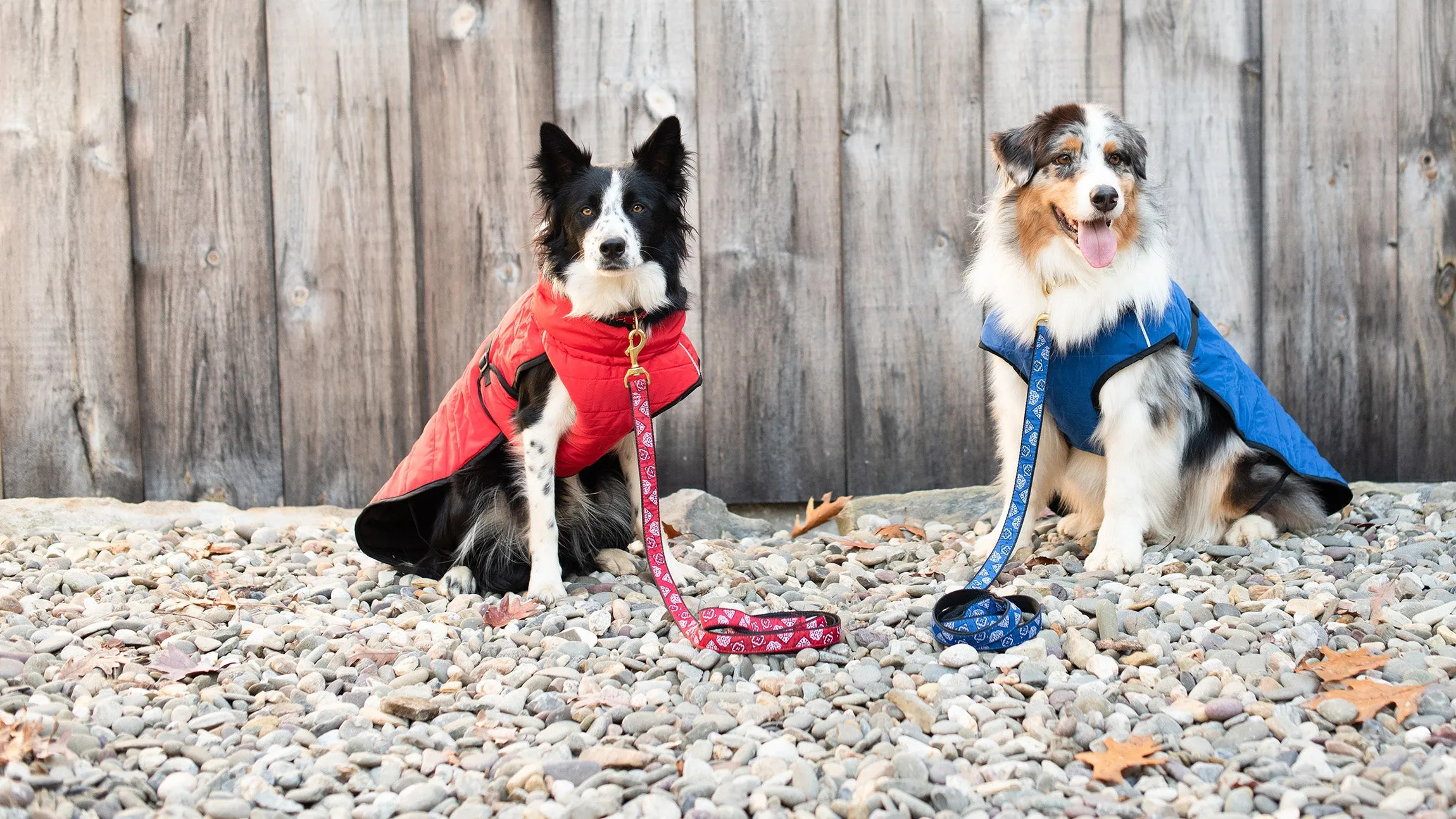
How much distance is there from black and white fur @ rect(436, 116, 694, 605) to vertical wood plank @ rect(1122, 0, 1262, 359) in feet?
5.96

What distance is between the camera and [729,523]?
3.87 m

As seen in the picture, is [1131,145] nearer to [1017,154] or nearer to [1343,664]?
[1017,154]

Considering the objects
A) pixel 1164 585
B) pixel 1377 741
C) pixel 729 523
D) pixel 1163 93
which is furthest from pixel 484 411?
pixel 1163 93

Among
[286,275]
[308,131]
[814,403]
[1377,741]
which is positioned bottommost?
[1377,741]

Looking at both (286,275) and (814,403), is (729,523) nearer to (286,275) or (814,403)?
(814,403)

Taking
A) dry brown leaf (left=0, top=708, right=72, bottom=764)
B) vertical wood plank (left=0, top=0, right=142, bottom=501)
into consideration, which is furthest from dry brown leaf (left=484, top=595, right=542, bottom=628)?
vertical wood plank (left=0, top=0, right=142, bottom=501)

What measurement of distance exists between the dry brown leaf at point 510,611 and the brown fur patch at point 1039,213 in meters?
1.69

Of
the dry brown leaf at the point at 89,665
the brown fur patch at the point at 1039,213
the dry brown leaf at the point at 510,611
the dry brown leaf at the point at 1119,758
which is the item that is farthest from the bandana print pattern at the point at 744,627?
the brown fur patch at the point at 1039,213

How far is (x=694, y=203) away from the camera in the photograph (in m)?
3.87

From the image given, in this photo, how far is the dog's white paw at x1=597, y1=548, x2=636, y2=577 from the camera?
3209 millimetres

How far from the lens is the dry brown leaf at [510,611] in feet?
9.00

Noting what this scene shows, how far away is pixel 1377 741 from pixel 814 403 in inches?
91.7

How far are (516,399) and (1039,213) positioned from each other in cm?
156

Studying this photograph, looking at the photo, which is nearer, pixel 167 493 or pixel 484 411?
pixel 484 411
